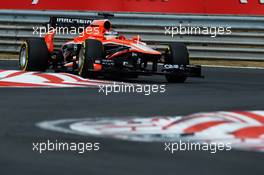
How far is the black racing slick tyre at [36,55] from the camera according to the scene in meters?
15.5

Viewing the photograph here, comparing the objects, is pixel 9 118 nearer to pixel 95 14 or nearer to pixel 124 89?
pixel 124 89

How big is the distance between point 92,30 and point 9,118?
7.12m

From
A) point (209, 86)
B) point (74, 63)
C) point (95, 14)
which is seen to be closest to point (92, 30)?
point (74, 63)

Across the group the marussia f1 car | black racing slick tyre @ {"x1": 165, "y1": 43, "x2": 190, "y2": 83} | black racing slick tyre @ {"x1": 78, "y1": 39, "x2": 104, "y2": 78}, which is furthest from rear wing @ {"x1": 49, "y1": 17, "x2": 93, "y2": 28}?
black racing slick tyre @ {"x1": 165, "y1": 43, "x2": 190, "y2": 83}

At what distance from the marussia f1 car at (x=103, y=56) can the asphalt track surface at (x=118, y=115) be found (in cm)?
40
